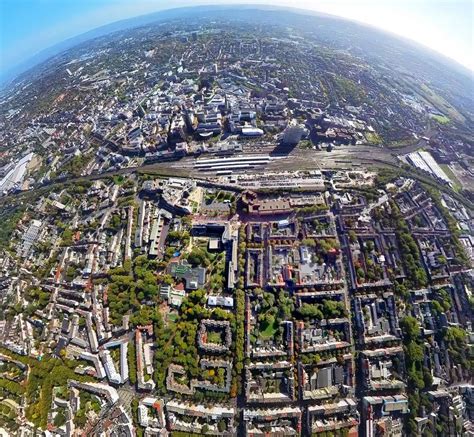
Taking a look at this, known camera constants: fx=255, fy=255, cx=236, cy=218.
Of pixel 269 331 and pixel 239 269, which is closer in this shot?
pixel 269 331

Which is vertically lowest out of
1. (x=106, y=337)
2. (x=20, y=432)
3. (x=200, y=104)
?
(x=20, y=432)

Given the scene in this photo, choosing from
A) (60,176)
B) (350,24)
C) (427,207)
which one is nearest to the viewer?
(427,207)

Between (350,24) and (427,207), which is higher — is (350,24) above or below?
above

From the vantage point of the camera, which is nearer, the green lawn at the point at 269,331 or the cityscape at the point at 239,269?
the cityscape at the point at 239,269

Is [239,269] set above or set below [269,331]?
above

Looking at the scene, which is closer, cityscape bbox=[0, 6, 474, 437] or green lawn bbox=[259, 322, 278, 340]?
cityscape bbox=[0, 6, 474, 437]

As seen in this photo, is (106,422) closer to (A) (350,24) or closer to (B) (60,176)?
(B) (60,176)

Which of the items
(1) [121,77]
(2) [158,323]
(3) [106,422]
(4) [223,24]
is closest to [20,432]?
(3) [106,422]

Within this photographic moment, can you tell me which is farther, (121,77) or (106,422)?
(121,77)
